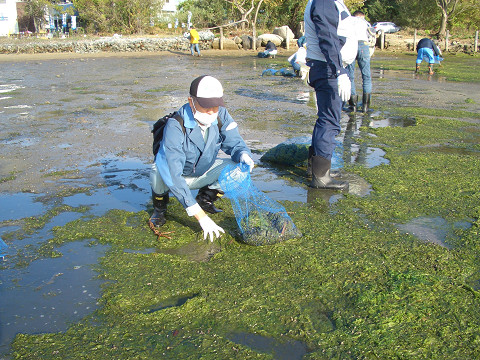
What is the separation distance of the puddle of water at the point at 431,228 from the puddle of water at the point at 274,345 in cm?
185

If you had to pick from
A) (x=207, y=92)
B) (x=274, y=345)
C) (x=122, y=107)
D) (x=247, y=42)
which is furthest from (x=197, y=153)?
(x=247, y=42)

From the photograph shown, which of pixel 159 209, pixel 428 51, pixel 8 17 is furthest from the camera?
pixel 8 17

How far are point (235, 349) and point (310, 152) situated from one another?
3398mm

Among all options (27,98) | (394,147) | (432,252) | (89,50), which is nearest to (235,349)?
(432,252)

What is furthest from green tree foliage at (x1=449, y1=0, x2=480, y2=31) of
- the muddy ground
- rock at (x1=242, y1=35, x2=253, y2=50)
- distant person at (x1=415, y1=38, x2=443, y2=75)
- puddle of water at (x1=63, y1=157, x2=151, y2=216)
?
puddle of water at (x1=63, y1=157, x2=151, y2=216)

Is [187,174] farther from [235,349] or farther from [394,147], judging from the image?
[394,147]

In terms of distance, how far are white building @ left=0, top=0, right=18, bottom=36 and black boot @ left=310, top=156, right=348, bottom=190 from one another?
5231cm

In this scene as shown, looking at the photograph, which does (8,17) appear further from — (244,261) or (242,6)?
(244,261)

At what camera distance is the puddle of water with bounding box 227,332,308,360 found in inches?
101

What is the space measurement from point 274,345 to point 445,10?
37.1m

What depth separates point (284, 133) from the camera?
7.96m

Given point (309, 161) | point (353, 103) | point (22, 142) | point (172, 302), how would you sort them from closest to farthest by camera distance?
point (172, 302) < point (309, 161) < point (22, 142) < point (353, 103)

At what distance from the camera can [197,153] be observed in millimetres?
4004

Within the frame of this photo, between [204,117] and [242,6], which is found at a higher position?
[242,6]
